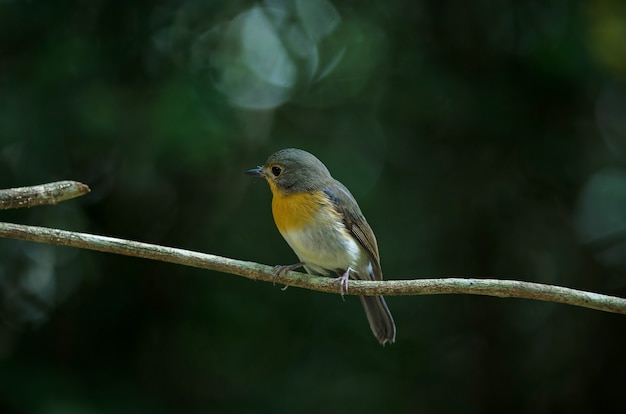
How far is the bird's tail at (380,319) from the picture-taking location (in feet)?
14.0

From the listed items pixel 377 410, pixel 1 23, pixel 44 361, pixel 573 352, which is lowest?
pixel 44 361

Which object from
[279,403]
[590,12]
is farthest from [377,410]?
[590,12]

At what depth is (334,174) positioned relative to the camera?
5457 mm

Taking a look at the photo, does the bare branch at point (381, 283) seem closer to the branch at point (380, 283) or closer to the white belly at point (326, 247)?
the branch at point (380, 283)

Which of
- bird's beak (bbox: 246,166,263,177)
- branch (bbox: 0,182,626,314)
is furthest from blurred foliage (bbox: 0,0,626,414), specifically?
branch (bbox: 0,182,626,314)

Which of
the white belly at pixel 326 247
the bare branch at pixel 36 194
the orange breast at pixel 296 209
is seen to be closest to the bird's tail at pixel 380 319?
the white belly at pixel 326 247

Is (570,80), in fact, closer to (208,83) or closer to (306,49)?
(306,49)

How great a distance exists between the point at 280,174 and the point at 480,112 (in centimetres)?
196

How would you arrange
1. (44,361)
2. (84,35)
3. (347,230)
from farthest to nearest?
(84,35)
(44,361)
(347,230)

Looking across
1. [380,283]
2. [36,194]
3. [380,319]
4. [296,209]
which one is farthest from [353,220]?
[36,194]

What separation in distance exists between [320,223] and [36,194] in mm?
1855

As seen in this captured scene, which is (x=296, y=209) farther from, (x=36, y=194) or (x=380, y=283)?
(x=36, y=194)

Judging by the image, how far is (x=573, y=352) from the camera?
5379 millimetres

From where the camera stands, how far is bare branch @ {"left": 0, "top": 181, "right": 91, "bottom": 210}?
97.7 inches
